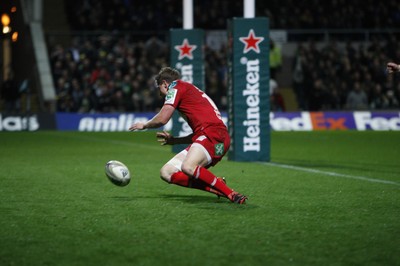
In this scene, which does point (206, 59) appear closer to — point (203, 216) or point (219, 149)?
point (219, 149)

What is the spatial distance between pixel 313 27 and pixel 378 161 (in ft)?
61.1

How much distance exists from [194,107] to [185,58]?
886 centimetres

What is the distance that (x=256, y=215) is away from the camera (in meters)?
8.89

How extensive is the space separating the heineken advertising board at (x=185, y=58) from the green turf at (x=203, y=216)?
184 centimetres

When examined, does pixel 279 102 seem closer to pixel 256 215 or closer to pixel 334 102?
pixel 334 102

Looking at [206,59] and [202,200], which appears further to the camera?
[206,59]

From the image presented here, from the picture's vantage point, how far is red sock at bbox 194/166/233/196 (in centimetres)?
960

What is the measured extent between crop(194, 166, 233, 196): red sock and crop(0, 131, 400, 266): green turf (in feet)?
0.63

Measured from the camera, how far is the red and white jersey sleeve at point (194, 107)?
9820 millimetres

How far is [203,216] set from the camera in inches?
346

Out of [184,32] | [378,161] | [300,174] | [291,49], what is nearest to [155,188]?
[300,174]

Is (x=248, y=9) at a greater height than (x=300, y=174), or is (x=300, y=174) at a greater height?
(x=248, y=9)

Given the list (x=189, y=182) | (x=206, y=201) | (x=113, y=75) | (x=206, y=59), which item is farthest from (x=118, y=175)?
(x=206, y=59)

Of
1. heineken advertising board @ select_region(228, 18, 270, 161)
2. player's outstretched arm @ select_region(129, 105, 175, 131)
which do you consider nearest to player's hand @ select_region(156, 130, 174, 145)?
player's outstretched arm @ select_region(129, 105, 175, 131)
